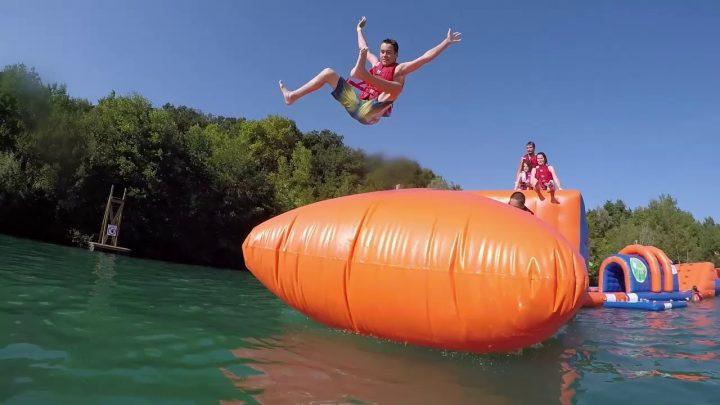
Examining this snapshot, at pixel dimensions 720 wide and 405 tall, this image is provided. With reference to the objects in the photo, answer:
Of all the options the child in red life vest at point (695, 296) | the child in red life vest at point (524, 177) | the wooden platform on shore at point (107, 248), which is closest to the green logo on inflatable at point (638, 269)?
the child in red life vest at point (695, 296)

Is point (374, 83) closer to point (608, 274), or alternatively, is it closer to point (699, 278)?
point (608, 274)

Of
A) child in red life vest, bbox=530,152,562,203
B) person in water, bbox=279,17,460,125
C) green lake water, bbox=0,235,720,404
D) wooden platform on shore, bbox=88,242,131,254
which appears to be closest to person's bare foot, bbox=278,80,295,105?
person in water, bbox=279,17,460,125

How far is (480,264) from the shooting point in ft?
11.8

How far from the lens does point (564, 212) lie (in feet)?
23.1

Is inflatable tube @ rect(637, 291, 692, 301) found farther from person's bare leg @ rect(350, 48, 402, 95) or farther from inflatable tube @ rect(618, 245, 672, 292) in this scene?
person's bare leg @ rect(350, 48, 402, 95)

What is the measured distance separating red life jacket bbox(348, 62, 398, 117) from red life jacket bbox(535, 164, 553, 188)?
3.82 meters

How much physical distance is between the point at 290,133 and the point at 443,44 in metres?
A: 33.5

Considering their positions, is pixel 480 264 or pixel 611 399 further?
pixel 480 264

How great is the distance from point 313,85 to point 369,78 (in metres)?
0.61

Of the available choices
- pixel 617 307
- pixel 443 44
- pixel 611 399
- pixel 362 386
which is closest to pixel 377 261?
pixel 362 386

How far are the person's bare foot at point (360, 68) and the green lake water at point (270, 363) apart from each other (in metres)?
2.52

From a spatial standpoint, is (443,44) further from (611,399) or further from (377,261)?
(611,399)

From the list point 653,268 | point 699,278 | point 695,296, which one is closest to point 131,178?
point 653,268

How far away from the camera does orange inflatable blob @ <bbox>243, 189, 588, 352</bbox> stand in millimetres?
3518
